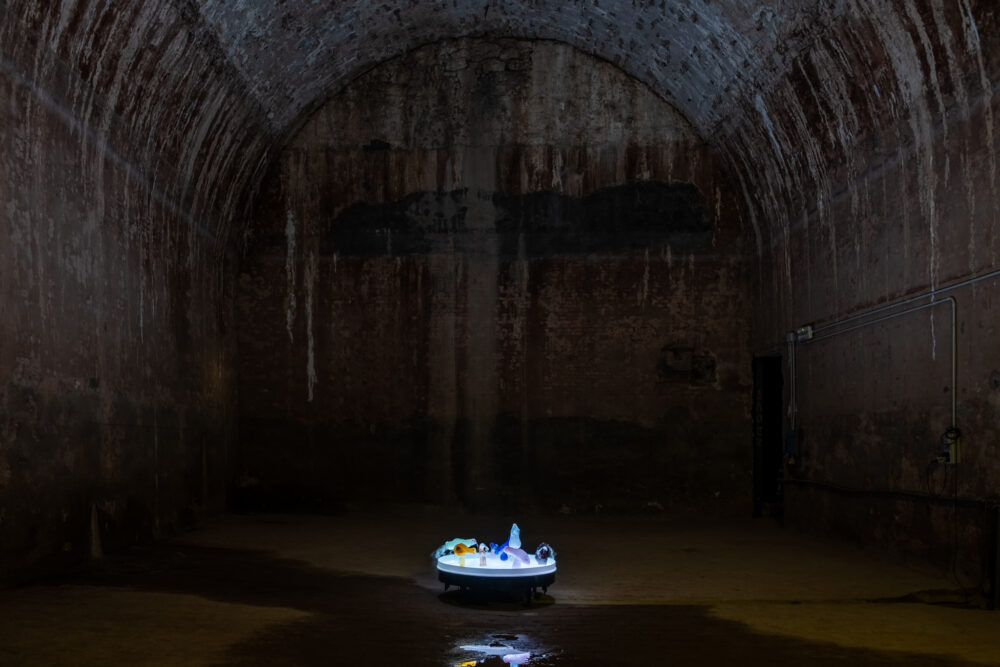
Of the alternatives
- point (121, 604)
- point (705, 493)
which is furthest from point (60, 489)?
point (705, 493)

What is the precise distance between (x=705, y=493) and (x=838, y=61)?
18.5 feet

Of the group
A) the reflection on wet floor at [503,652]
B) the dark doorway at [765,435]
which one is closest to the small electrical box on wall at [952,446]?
the reflection on wet floor at [503,652]

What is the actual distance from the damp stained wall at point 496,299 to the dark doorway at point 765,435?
15 cm

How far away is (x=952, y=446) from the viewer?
22.1ft

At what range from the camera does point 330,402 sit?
11.8 meters

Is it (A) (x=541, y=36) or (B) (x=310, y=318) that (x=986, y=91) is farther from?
(B) (x=310, y=318)

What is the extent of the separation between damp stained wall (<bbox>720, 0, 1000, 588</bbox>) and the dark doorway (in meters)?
0.89

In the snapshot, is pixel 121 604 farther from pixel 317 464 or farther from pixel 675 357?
pixel 675 357

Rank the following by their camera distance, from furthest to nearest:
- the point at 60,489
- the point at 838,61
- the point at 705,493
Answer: the point at 705,493 → the point at 838,61 → the point at 60,489

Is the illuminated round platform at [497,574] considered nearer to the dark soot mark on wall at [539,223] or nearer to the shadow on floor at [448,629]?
the shadow on floor at [448,629]

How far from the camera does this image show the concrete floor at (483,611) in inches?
186

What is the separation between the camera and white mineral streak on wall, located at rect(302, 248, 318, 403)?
11.8 meters

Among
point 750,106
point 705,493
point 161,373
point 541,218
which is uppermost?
point 750,106

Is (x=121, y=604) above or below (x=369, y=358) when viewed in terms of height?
below
